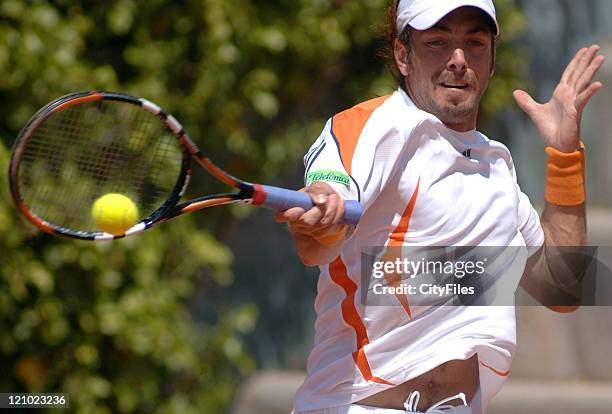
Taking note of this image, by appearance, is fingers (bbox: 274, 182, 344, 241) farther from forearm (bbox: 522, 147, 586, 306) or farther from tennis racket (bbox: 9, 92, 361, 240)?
forearm (bbox: 522, 147, 586, 306)

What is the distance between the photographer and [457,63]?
2.61 metres

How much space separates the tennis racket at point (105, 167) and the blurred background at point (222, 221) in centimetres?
44

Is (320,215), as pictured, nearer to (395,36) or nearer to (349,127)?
(349,127)

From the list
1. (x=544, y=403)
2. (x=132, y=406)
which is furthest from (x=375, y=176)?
(x=132, y=406)

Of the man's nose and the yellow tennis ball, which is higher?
the man's nose

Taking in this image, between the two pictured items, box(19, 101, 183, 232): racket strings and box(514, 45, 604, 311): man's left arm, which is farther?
box(19, 101, 183, 232): racket strings

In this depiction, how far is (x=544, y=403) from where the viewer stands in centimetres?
438

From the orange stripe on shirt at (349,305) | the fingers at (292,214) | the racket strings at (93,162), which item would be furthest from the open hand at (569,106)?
the racket strings at (93,162)

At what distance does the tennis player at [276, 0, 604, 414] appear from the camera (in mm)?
2490

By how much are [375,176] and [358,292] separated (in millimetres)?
265

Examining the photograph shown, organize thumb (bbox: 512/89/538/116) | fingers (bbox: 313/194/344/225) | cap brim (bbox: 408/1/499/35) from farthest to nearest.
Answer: thumb (bbox: 512/89/538/116) < cap brim (bbox: 408/1/499/35) < fingers (bbox: 313/194/344/225)

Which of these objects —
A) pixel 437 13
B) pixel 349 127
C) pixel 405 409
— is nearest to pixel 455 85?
pixel 437 13

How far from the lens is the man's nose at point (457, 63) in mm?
2611

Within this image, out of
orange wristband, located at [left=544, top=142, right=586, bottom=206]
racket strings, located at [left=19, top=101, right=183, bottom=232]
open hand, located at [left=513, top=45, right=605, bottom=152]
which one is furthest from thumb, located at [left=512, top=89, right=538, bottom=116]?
racket strings, located at [left=19, top=101, right=183, bottom=232]
